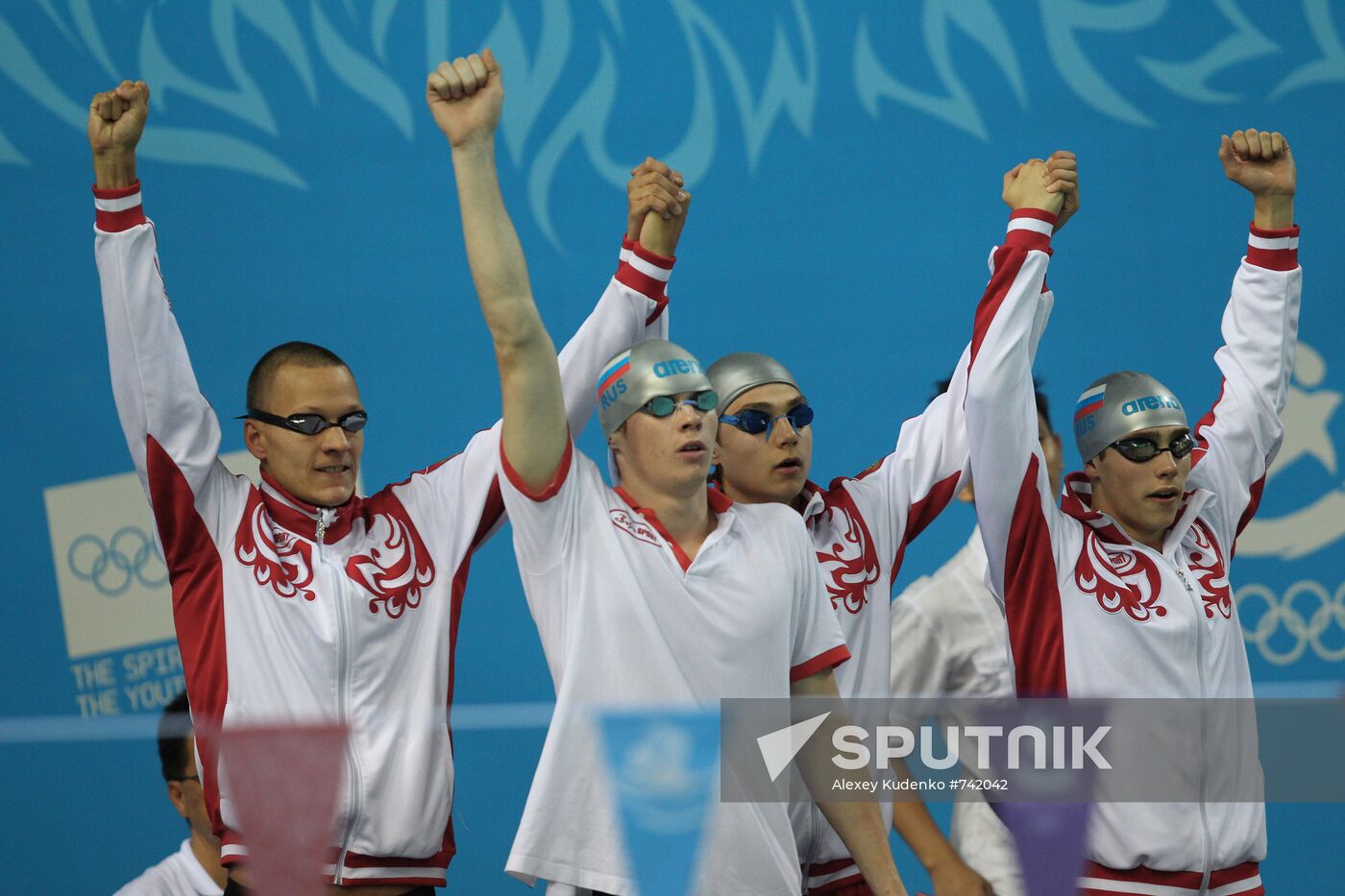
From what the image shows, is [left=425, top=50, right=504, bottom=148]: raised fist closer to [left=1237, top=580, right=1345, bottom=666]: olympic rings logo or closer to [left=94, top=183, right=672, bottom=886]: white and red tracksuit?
[left=94, top=183, right=672, bottom=886]: white and red tracksuit

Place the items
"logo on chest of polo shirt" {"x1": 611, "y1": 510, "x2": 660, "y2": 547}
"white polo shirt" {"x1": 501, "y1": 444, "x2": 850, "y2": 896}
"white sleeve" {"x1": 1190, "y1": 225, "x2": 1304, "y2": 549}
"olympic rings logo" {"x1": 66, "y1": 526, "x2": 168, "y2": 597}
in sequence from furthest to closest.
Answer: "olympic rings logo" {"x1": 66, "y1": 526, "x2": 168, "y2": 597}
"white sleeve" {"x1": 1190, "y1": 225, "x2": 1304, "y2": 549}
"logo on chest of polo shirt" {"x1": 611, "y1": 510, "x2": 660, "y2": 547}
"white polo shirt" {"x1": 501, "y1": 444, "x2": 850, "y2": 896}

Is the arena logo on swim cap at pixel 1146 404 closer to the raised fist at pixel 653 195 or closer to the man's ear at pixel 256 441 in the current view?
the raised fist at pixel 653 195

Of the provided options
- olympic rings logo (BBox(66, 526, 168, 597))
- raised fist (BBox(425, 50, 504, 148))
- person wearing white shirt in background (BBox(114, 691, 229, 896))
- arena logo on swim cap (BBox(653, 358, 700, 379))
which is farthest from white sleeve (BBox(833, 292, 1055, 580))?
olympic rings logo (BBox(66, 526, 168, 597))

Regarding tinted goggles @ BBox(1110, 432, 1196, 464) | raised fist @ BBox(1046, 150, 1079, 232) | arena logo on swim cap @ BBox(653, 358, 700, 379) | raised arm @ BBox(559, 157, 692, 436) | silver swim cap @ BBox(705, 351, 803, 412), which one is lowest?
tinted goggles @ BBox(1110, 432, 1196, 464)

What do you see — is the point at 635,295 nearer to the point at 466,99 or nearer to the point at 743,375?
the point at 743,375

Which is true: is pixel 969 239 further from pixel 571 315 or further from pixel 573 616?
pixel 573 616

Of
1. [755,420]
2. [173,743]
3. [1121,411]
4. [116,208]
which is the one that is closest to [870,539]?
[755,420]

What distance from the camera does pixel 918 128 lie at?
4.45 m

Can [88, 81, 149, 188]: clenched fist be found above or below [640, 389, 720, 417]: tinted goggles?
above

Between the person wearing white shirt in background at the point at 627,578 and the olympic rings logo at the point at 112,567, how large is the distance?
228 centimetres

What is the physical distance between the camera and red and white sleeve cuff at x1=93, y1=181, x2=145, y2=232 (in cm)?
263

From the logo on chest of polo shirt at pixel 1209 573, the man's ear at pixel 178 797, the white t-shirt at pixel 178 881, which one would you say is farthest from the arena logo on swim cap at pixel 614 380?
the white t-shirt at pixel 178 881

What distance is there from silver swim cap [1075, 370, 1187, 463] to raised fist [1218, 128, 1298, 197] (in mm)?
496

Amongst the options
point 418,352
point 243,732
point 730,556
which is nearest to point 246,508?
point 243,732
